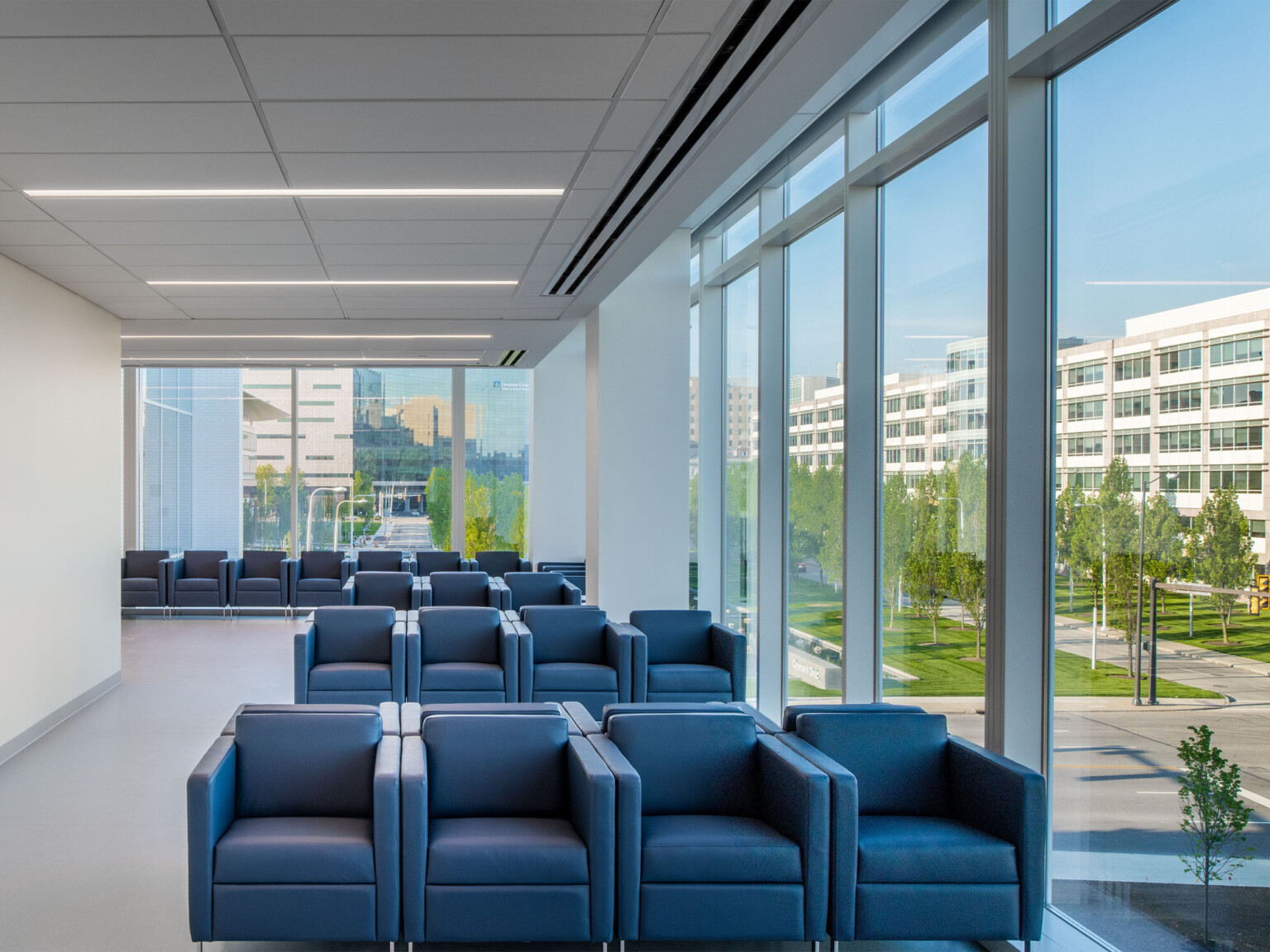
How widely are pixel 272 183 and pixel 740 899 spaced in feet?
12.1

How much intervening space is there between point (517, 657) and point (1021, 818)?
405cm

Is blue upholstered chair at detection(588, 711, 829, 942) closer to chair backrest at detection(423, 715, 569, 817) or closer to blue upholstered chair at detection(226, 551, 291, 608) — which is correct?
chair backrest at detection(423, 715, 569, 817)

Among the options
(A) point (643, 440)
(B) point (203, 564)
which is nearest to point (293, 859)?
(A) point (643, 440)

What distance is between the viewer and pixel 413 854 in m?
3.63

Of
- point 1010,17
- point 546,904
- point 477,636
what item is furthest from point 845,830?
point 477,636

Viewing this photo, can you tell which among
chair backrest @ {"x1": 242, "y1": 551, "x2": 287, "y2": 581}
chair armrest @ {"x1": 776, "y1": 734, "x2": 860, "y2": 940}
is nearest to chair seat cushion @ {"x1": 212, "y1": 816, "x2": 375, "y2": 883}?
chair armrest @ {"x1": 776, "y1": 734, "x2": 860, "y2": 940}

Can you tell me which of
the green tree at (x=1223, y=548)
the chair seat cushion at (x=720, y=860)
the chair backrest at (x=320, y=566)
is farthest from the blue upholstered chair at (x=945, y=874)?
the chair backrest at (x=320, y=566)

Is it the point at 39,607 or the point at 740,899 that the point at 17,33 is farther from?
the point at 39,607

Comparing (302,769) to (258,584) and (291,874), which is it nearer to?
(291,874)

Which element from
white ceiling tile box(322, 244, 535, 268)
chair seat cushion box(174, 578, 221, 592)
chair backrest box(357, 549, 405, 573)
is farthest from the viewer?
chair seat cushion box(174, 578, 221, 592)

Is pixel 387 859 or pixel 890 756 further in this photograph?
pixel 890 756

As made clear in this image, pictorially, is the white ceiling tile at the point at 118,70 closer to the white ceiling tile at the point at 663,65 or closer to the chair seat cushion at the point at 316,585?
the white ceiling tile at the point at 663,65

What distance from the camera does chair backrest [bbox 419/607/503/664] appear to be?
24.2 ft

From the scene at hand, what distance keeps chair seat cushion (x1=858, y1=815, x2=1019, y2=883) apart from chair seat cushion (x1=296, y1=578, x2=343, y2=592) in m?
10.7
